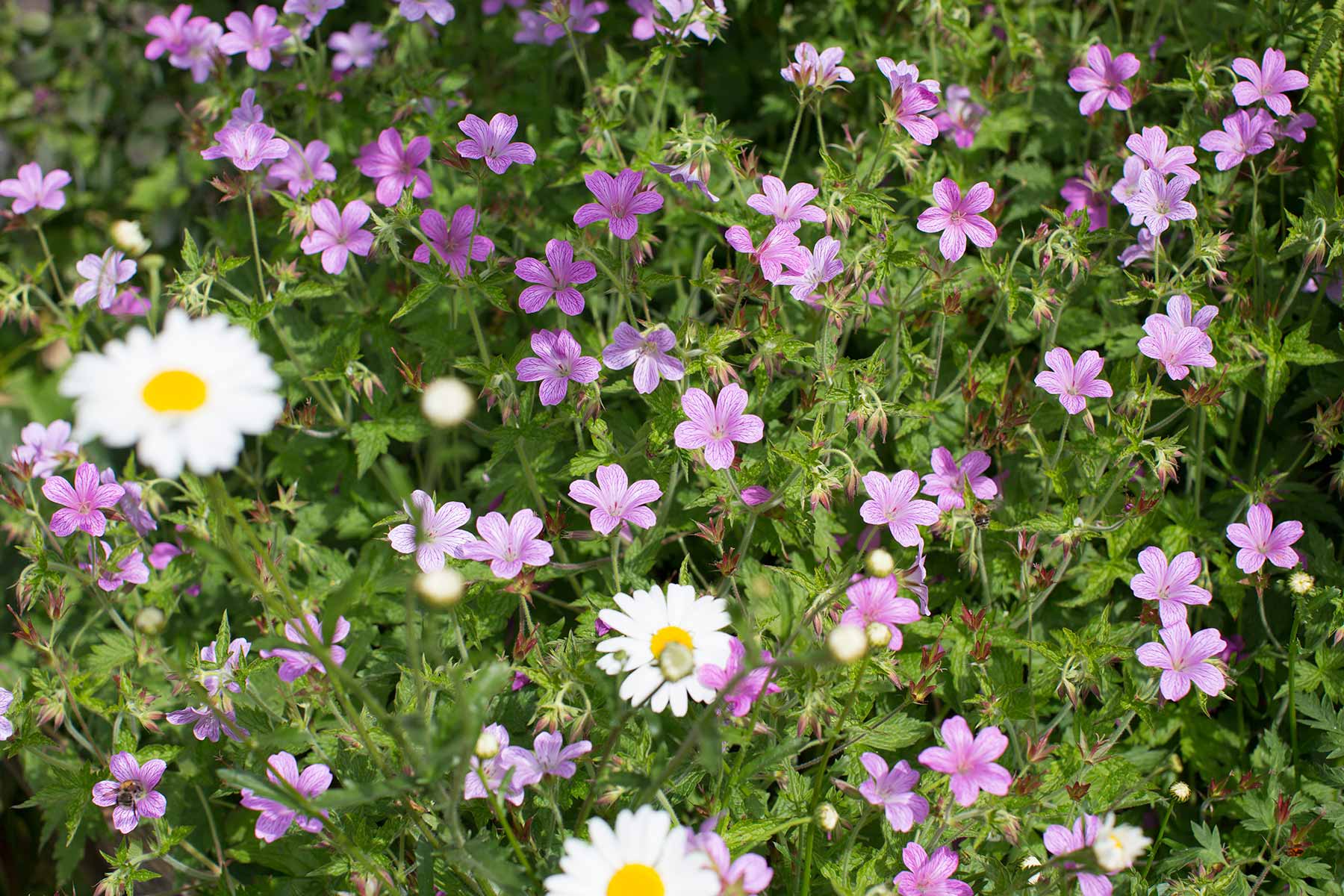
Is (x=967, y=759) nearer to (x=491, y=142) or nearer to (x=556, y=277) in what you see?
(x=556, y=277)

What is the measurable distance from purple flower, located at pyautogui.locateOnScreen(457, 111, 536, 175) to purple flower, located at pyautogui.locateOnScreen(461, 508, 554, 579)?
2.43 feet

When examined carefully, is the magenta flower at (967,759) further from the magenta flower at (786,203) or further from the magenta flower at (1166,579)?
the magenta flower at (786,203)

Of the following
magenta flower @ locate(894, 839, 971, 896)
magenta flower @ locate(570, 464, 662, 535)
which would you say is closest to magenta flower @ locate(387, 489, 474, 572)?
magenta flower @ locate(570, 464, 662, 535)

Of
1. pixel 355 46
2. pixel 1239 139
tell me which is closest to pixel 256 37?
pixel 355 46

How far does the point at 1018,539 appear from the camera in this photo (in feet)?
7.45

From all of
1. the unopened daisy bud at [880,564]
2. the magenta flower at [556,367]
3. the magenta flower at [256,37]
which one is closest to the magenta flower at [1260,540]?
the unopened daisy bud at [880,564]

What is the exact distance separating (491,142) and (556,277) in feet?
1.02

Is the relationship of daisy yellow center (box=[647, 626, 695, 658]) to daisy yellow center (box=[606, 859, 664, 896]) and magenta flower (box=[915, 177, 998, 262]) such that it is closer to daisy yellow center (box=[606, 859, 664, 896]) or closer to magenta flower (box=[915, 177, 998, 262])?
daisy yellow center (box=[606, 859, 664, 896])

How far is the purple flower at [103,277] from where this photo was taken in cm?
245

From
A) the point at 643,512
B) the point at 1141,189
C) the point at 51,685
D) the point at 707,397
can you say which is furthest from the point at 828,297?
the point at 51,685

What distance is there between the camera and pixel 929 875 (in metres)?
1.86

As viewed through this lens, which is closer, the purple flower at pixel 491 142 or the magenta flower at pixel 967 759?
the magenta flower at pixel 967 759

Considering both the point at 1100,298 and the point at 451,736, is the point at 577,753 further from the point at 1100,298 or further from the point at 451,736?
the point at 1100,298

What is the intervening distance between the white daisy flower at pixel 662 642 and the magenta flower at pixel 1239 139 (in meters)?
1.66
